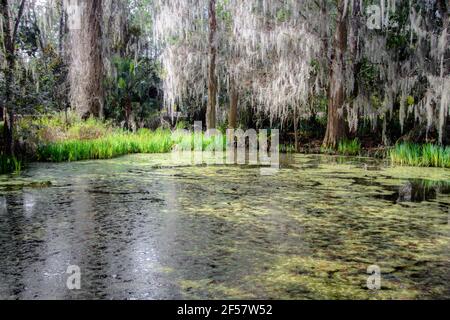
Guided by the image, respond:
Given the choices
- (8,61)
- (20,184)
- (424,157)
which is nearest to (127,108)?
(8,61)

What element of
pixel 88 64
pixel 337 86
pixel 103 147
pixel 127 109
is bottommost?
pixel 103 147

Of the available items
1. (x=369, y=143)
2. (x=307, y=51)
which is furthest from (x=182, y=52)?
(x=369, y=143)

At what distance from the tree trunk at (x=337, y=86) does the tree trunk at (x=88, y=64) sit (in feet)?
20.9

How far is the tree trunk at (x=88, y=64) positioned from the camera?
14.2 meters

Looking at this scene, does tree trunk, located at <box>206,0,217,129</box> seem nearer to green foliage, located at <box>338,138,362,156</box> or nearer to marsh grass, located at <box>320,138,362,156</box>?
marsh grass, located at <box>320,138,362,156</box>

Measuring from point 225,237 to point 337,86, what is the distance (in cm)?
940

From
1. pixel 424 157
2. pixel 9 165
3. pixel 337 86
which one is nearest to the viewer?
pixel 9 165

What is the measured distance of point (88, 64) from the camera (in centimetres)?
1418

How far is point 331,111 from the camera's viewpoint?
12.8m

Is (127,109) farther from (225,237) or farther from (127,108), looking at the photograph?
(225,237)

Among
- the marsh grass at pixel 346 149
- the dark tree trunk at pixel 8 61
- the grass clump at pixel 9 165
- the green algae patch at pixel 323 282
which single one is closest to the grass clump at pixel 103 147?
the dark tree trunk at pixel 8 61

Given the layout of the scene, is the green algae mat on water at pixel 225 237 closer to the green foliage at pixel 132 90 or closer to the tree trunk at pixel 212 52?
the tree trunk at pixel 212 52
